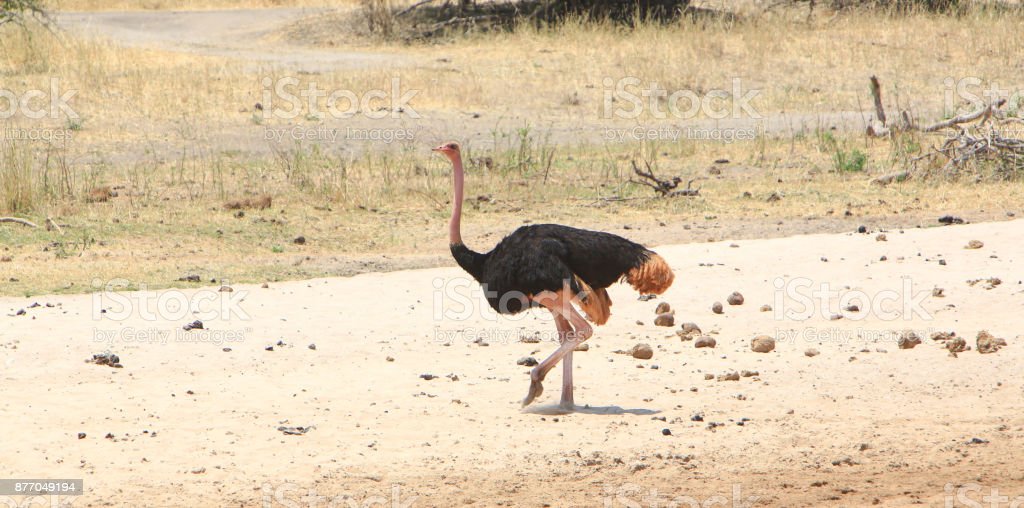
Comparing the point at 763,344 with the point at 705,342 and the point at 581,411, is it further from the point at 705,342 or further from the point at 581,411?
the point at 581,411

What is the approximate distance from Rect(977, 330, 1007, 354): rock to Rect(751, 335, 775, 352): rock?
1178 millimetres

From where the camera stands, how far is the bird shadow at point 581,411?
679 cm

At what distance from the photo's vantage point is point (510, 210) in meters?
13.2

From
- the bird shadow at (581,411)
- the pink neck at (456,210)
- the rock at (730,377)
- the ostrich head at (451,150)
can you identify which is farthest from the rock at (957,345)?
the ostrich head at (451,150)

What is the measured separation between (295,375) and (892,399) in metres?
3.26

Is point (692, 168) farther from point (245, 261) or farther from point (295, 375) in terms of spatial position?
point (295, 375)

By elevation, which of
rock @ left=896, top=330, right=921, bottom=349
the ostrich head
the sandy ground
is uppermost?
the ostrich head

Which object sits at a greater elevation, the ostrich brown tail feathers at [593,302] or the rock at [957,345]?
the ostrich brown tail feathers at [593,302]

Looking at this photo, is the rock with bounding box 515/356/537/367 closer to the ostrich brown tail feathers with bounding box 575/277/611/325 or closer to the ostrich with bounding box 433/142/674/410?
the ostrich with bounding box 433/142/674/410

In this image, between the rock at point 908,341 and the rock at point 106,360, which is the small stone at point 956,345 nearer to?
the rock at point 908,341

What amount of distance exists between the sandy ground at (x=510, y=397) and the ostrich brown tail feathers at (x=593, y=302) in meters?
0.49

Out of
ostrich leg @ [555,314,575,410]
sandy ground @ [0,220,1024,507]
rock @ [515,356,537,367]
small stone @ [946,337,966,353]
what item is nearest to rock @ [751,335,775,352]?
sandy ground @ [0,220,1024,507]

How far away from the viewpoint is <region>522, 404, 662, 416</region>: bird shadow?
22.3ft

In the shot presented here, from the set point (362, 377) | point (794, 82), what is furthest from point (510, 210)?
point (794, 82)
